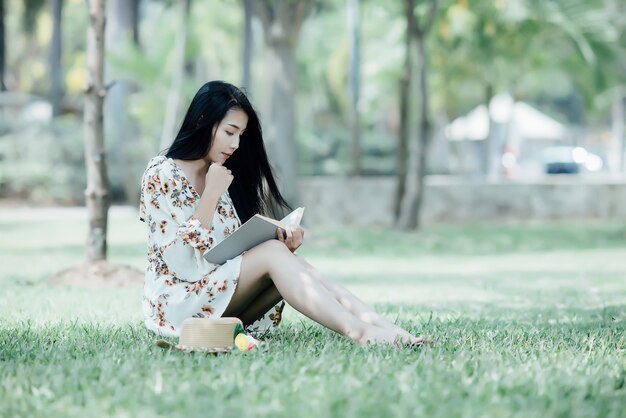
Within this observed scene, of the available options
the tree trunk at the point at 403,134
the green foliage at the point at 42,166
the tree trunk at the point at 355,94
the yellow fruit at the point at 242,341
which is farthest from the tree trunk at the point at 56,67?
the yellow fruit at the point at 242,341

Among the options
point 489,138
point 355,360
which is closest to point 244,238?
point 355,360

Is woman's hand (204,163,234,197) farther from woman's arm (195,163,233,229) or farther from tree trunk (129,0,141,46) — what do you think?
tree trunk (129,0,141,46)

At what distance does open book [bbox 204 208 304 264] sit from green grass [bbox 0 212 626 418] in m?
0.50

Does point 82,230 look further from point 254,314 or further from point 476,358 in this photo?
point 476,358

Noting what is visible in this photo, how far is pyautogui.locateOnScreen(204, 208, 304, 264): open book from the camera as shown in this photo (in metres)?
5.45

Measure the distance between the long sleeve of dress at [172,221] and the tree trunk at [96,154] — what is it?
426 centimetres

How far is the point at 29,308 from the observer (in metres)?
7.59

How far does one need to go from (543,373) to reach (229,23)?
Answer: 97.0 feet

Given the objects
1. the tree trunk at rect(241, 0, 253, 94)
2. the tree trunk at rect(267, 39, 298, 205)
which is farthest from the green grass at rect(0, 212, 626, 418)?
the tree trunk at rect(241, 0, 253, 94)

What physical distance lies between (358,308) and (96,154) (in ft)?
16.6

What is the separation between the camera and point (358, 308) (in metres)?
5.47

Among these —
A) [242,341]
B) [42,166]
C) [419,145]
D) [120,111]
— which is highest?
[120,111]

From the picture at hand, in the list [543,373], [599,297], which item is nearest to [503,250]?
[599,297]

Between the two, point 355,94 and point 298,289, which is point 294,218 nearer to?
point 298,289
